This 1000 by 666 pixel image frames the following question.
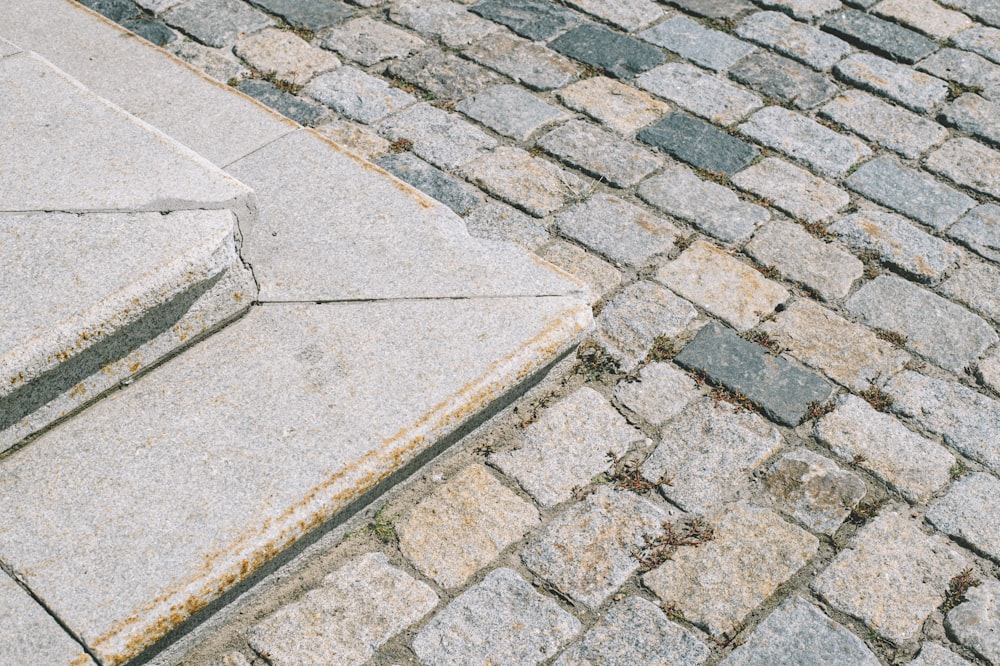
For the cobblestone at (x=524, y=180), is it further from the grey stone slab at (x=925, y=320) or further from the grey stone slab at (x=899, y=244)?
the grey stone slab at (x=925, y=320)

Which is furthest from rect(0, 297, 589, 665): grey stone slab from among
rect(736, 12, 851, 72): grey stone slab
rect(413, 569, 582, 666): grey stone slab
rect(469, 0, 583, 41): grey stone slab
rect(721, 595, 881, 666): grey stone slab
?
rect(736, 12, 851, 72): grey stone slab

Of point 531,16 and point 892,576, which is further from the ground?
point 531,16

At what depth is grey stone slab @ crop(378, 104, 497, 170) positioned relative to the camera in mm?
4258

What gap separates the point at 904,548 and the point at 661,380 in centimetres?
89

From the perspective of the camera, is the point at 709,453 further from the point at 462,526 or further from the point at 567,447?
the point at 462,526

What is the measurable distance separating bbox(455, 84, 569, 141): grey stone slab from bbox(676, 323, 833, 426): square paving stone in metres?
1.35

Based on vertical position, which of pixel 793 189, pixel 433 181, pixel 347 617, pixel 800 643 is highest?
pixel 433 181

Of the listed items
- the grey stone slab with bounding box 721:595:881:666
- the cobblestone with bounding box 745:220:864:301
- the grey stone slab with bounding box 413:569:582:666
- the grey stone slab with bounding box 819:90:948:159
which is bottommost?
the grey stone slab with bounding box 721:595:881:666

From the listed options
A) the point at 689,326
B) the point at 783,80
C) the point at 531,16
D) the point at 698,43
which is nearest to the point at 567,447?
the point at 689,326

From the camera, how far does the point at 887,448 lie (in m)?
3.20

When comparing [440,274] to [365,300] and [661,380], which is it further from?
[661,380]

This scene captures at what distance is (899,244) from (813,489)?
1305mm

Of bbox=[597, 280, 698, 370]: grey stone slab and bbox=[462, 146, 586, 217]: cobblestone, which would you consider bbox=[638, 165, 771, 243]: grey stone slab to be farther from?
bbox=[597, 280, 698, 370]: grey stone slab

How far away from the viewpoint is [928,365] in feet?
11.4
